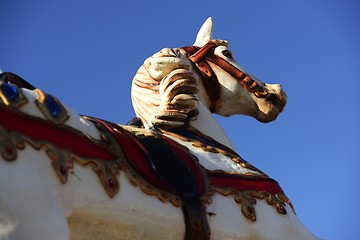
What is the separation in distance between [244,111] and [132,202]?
5.63 ft

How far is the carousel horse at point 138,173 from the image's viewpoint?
2.28 m

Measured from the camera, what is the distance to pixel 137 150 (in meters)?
2.81

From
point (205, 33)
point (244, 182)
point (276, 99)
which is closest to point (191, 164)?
point (244, 182)

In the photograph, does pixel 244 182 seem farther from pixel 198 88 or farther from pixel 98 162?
pixel 98 162

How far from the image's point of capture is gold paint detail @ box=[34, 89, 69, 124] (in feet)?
8.14

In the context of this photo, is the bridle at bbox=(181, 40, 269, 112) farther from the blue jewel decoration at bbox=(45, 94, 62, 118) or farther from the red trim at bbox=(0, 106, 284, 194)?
the blue jewel decoration at bbox=(45, 94, 62, 118)

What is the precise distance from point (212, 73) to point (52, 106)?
1644mm

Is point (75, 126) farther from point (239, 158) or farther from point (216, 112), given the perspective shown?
point (216, 112)

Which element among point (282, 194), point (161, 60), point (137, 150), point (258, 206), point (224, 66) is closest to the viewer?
point (137, 150)

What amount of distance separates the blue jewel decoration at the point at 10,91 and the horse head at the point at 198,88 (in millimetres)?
1128

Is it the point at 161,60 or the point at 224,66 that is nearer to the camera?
the point at 161,60

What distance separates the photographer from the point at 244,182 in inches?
128

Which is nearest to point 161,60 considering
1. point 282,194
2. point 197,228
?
point 282,194

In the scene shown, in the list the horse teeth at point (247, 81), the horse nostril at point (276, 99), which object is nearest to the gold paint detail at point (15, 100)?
the horse teeth at point (247, 81)
